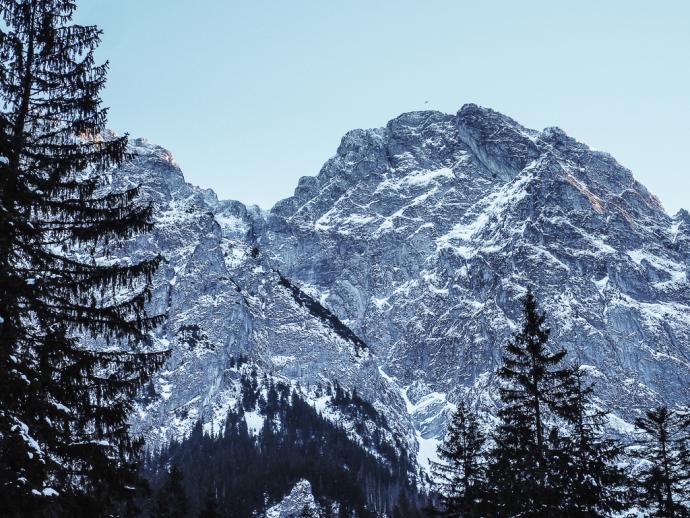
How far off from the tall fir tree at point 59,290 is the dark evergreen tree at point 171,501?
32.2m

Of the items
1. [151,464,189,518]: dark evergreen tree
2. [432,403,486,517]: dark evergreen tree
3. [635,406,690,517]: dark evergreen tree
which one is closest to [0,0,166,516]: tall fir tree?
[432,403,486,517]: dark evergreen tree

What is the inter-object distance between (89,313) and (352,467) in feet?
561

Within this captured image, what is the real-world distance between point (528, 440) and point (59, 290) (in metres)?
16.8

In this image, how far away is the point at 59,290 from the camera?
14.1m

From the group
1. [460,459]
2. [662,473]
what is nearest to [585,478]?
[662,473]

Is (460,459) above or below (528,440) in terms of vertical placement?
above

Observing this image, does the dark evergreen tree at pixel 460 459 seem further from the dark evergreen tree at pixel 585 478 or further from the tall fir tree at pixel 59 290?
the tall fir tree at pixel 59 290

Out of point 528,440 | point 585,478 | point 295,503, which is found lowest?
point 585,478

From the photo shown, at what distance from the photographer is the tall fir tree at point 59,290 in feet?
42.7

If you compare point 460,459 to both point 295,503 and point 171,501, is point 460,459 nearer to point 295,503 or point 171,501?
point 171,501

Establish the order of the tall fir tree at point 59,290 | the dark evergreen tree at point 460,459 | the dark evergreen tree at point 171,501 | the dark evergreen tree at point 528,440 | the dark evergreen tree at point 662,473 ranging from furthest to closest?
the dark evergreen tree at point 171,501, the dark evergreen tree at point 460,459, the dark evergreen tree at point 662,473, the dark evergreen tree at point 528,440, the tall fir tree at point 59,290

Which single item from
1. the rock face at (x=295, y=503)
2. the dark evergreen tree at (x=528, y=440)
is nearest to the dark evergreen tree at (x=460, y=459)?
the dark evergreen tree at (x=528, y=440)

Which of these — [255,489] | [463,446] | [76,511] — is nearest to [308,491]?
[255,489]

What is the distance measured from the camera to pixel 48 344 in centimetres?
1377
